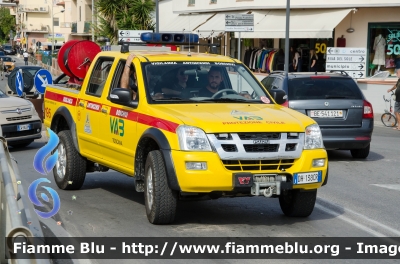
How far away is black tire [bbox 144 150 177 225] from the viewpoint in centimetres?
828

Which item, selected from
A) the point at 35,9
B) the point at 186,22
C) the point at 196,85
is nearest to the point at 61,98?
the point at 196,85

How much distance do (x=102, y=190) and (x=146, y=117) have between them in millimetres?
2747

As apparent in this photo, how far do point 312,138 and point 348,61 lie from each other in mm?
20412

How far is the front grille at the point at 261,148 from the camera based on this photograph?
814 cm

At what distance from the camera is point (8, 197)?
5.40 meters

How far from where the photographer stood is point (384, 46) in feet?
113

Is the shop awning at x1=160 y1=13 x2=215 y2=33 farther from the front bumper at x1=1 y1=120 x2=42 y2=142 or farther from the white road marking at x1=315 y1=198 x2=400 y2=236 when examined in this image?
the white road marking at x1=315 y1=198 x2=400 y2=236

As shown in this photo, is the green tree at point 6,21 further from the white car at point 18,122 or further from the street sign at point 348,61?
the white car at point 18,122

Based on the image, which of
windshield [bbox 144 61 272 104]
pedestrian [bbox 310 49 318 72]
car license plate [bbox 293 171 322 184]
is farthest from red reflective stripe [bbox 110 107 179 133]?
pedestrian [bbox 310 49 318 72]

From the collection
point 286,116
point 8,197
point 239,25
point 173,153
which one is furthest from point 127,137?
point 239,25

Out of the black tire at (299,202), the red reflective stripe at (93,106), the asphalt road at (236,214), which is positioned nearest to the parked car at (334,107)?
the asphalt road at (236,214)

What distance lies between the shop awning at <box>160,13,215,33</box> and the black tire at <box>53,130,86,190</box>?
31172 mm

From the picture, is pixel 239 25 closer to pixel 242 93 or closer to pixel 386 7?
pixel 386 7

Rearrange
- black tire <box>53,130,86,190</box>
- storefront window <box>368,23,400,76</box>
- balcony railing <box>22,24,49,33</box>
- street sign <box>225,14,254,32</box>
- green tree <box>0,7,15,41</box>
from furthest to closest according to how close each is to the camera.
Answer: green tree <box>0,7,15,41</box>, balcony railing <box>22,24,49,33</box>, storefront window <box>368,23,400,76</box>, street sign <box>225,14,254,32</box>, black tire <box>53,130,86,190</box>
